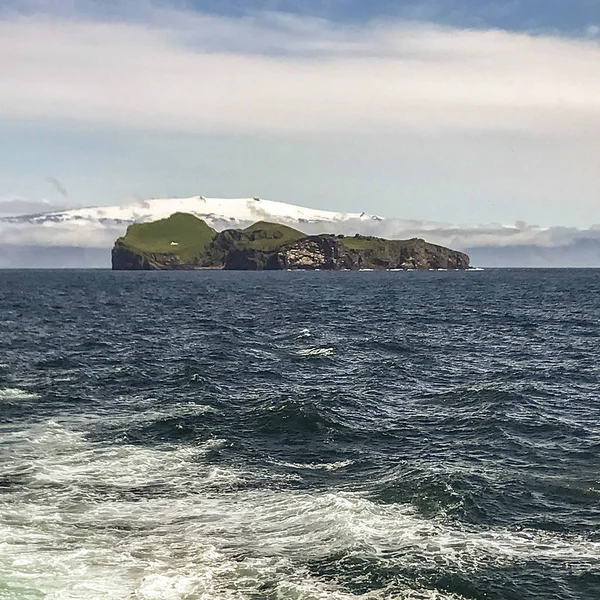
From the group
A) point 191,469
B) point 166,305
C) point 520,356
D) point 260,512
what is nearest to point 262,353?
point 520,356

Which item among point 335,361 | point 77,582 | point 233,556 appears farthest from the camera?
point 335,361

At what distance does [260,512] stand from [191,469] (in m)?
6.13

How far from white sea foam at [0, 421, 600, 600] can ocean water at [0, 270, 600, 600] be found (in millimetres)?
79

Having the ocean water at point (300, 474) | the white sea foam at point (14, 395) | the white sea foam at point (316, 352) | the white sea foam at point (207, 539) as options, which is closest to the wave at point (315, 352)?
the white sea foam at point (316, 352)

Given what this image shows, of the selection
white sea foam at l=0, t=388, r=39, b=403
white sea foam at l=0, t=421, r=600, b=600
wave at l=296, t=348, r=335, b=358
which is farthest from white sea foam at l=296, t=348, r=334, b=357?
white sea foam at l=0, t=421, r=600, b=600

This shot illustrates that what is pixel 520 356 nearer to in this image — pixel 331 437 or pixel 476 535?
pixel 331 437

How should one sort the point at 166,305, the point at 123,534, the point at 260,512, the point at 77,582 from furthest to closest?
the point at 166,305, the point at 260,512, the point at 123,534, the point at 77,582

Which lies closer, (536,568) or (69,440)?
(536,568)

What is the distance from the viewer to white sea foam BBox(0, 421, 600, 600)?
2009 centimetres

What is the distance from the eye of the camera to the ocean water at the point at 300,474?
20.8 meters

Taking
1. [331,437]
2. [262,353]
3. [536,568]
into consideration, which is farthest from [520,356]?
[536,568]

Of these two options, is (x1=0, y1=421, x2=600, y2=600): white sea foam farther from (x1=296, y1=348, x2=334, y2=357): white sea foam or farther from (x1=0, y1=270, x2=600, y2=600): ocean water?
(x1=296, y1=348, x2=334, y2=357): white sea foam

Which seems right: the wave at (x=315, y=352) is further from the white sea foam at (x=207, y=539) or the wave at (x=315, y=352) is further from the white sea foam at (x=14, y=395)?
the white sea foam at (x=207, y=539)

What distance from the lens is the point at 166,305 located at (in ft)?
435
